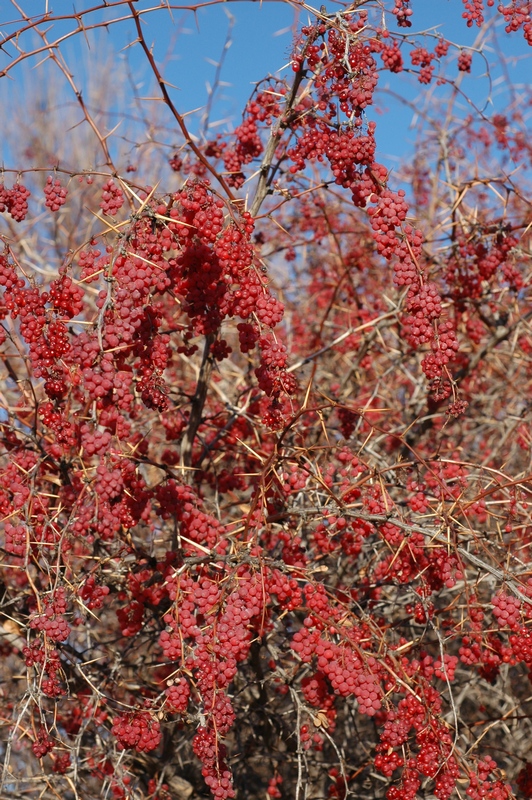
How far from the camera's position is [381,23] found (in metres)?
2.10

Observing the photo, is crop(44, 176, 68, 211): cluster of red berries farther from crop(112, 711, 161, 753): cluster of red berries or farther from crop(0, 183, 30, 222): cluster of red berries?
crop(112, 711, 161, 753): cluster of red berries

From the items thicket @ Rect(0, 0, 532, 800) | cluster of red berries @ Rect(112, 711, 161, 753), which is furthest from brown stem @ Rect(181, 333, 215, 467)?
cluster of red berries @ Rect(112, 711, 161, 753)

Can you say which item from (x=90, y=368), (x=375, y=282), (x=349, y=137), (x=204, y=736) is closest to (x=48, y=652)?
(x=204, y=736)

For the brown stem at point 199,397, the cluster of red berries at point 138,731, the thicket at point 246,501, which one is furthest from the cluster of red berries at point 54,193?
the cluster of red berries at point 138,731

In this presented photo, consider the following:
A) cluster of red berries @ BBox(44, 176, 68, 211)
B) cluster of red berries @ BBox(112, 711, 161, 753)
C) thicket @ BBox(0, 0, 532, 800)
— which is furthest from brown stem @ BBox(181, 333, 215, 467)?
cluster of red berries @ BBox(112, 711, 161, 753)

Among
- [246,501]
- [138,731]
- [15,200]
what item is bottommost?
[138,731]

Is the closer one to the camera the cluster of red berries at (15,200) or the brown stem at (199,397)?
the cluster of red berries at (15,200)

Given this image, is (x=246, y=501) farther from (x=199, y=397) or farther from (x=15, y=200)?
(x=15, y=200)

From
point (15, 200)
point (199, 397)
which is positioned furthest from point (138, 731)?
point (15, 200)

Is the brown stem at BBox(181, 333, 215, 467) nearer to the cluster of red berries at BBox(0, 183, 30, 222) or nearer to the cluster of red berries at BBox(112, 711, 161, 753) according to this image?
the cluster of red berries at BBox(0, 183, 30, 222)

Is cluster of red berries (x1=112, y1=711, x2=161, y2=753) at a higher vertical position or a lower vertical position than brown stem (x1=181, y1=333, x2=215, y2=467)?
lower

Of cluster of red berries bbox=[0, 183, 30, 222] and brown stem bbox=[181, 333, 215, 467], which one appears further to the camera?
brown stem bbox=[181, 333, 215, 467]

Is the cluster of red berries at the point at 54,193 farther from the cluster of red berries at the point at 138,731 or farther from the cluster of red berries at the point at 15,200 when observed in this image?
the cluster of red berries at the point at 138,731

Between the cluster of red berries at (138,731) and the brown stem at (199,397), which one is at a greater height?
the brown stem at (199,397)
